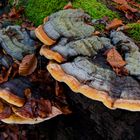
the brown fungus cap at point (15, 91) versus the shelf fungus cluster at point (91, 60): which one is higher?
the shelf fungus cluster at point (91, 60)

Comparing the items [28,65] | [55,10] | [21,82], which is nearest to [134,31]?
[55,10]

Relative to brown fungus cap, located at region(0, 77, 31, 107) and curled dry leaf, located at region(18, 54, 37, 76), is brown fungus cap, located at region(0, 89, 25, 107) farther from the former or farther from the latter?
curled dry leaf, located at region(18, 54, 37, 76)

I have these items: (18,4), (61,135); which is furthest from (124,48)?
(18,4)

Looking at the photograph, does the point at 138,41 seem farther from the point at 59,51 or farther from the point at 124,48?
the point at 59,51

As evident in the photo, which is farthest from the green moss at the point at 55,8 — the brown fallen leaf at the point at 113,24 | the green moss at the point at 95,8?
the brown fallen leaf at the point at 113,24

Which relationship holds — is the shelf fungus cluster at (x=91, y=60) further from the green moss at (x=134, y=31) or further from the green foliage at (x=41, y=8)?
the green foliage at (x=41, y=8)

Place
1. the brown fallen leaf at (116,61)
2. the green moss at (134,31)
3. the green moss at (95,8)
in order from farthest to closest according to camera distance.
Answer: the green moss at (95,8) → the green moss at (134,31) → the brown fallen leaf at (116,61)

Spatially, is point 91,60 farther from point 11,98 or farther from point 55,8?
point 55,8

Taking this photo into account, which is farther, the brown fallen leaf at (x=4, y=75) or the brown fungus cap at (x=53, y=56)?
the brown fallen leaf at (x=4, y=75)
